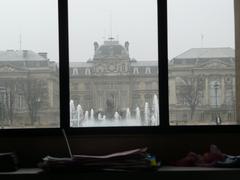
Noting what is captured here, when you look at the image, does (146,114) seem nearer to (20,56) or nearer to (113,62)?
(113,62)

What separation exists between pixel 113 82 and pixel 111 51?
223 mm

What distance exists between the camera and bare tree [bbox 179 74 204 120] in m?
3.01

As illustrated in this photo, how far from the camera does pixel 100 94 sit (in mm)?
3016

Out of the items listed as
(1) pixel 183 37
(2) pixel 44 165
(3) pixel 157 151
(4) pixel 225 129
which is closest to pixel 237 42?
(1) pixel 183 37

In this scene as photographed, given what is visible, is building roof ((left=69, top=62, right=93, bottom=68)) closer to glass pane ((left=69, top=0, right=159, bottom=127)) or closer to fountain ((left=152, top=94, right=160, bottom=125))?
glass pane ((left=69, top=0, right=159, bottom=127))

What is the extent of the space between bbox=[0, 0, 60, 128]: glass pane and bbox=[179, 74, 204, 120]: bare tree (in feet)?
2.93

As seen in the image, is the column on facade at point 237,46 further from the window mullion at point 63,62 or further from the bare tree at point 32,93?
the bare tree at point 32,93

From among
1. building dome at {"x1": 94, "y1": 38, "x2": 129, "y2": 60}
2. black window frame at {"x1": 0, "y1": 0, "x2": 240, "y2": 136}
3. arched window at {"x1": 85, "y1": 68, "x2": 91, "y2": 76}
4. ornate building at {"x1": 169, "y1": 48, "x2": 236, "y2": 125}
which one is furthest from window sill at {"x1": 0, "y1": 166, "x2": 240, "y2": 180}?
building dome at {"x1": 94, "y1": 38, "x2": 129, "y2": 60}

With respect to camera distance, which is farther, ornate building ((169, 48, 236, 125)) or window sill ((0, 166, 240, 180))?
ornate building ((169, 48, 236, 125))

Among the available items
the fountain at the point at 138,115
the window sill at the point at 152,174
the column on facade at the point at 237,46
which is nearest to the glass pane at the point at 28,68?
the window sill at the point at 152,174

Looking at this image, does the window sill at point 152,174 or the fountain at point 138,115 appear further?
the fountain at point 138,115

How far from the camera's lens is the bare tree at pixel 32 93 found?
3.01 metres

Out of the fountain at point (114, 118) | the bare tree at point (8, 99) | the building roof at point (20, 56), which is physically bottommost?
the fountain at point (114, 118)

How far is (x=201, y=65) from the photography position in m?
3.02
